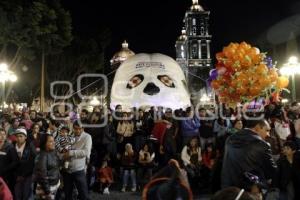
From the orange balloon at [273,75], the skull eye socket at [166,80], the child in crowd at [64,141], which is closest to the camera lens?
the child in crowd at [64,141]

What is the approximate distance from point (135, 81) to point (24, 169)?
45.9 feet

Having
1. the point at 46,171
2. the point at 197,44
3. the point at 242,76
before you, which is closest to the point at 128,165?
the point at 46,171

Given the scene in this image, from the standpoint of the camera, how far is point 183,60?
364 feet

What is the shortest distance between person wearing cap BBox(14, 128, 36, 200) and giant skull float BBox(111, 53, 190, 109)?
1276 cm

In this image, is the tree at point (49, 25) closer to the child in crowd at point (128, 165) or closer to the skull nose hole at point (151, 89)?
the skull nose hole at point (151, 89)

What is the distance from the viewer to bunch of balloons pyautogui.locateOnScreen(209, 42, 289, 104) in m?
14.2

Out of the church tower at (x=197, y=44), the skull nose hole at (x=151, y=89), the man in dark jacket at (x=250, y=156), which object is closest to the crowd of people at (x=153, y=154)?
the man in dark jacket at (x=250, y=156)

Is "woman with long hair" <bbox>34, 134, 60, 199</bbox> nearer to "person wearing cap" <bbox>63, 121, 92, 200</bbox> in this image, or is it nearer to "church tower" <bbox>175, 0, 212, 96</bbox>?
"person wearing cap" <bbox>63, 121, 92, 200</bbox>

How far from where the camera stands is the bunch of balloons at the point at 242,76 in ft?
46.6

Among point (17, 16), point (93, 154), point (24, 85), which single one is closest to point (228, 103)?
point (93, 154)

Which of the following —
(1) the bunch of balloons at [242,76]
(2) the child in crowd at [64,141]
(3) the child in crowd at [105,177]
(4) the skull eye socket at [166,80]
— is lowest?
(3) the child in crowd at [105,177]

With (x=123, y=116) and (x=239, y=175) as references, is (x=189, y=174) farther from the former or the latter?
(x=239, y=175)

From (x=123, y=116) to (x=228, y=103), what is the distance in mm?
3980

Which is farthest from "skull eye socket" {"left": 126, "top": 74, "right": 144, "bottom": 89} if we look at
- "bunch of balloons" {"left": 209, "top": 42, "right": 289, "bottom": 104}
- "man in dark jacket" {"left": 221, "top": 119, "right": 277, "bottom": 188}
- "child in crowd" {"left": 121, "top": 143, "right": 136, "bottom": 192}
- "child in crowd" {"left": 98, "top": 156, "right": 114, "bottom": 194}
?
"man in dark jacket" {"left": 221, "top": 119, "right": 277, "bottom": 188}
